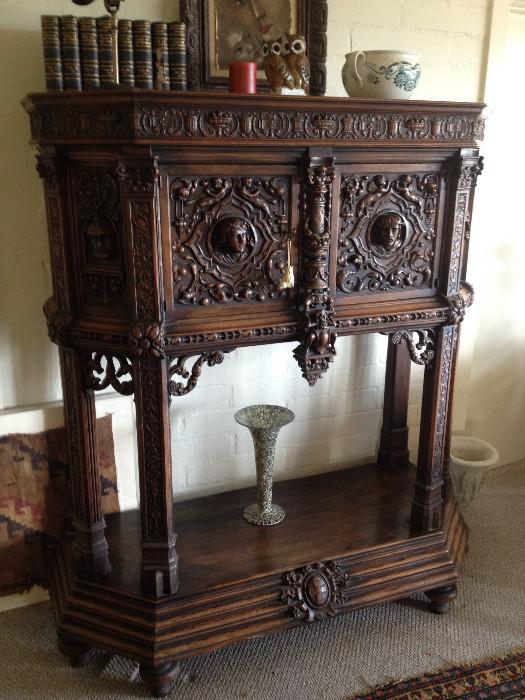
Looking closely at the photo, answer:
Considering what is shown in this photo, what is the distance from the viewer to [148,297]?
4.88 feet

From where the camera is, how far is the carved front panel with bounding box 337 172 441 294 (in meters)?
1.65

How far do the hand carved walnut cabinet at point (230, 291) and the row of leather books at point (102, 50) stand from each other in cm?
21

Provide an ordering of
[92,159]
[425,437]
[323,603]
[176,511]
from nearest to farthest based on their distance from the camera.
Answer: [92,159] → [323,603] → [425,437] → [176,511]

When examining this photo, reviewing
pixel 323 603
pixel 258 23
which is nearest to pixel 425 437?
pixel 323 603

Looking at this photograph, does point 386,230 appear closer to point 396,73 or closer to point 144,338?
point 396,73

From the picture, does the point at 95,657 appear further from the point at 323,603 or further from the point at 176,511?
the point at 323,603

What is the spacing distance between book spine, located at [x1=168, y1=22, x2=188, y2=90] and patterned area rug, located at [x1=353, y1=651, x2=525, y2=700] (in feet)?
5.50

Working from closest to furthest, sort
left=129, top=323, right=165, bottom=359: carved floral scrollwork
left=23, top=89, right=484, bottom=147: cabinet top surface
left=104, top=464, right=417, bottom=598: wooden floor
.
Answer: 1. left=23, top=89, right=484, bottom=147: cabinet top surface
2. left=129, top=323, right=165, bottom=359: carved floral scrollwork
3. left=104, top=464, right=417, bottom=598: wooden floor

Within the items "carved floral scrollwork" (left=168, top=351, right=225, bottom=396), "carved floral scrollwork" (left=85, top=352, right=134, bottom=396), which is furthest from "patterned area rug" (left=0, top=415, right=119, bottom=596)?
"carved floral scrollwork" (left=168, top=351, right=225, bottom=396)

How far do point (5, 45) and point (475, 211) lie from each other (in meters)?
1.67

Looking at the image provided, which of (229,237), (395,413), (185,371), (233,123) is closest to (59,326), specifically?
(185,371)

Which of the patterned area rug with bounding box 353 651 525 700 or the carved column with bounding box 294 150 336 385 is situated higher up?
the carved column with bounding box 294 150 336 385

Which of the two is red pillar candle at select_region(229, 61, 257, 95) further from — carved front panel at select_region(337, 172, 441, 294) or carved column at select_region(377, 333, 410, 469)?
carved column at select_region(377, 333, 410, 469)

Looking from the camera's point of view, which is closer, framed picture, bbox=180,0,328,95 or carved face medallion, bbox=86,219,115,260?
carved face medallion, bbox=86,219,115,260
